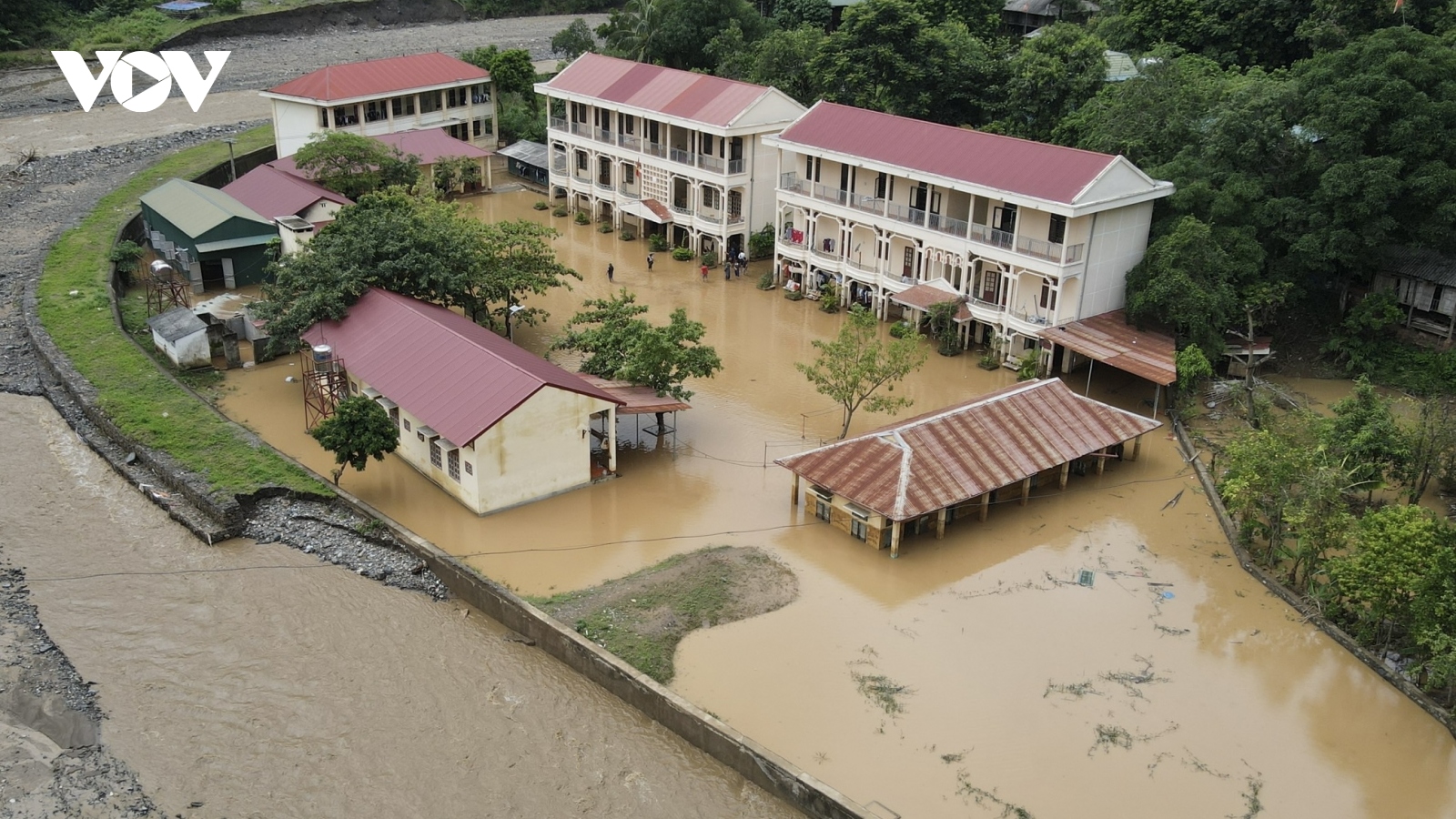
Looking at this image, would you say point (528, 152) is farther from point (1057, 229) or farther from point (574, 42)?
point (1057, 229)

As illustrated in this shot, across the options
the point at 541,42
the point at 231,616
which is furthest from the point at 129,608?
the point at 541,42

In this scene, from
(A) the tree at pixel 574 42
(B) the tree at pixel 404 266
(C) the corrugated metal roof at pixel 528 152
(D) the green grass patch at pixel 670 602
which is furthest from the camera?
(A) the tree at pixel 574 42

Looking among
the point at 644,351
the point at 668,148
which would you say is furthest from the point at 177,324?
the point at 668,148

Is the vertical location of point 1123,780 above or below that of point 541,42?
below

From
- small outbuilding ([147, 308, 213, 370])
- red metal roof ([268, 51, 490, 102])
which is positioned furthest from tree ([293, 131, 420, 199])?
small outbuilding ([147, 308, 213, 370])

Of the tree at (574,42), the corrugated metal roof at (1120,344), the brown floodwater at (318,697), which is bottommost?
the brown floodwater at (318,697)

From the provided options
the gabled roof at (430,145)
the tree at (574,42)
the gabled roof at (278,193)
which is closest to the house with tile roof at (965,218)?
the gabled roof at (278,193)

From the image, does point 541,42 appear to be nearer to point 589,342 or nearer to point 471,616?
point 589,342

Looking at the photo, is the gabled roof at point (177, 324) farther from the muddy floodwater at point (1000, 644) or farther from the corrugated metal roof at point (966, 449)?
the corrugated metal roof at point (966, 449)
